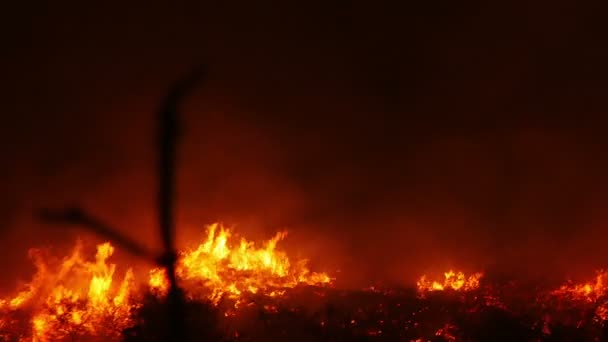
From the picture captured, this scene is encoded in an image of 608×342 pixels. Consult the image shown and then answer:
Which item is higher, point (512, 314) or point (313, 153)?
point (313, 153)

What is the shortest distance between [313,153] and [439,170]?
398cm

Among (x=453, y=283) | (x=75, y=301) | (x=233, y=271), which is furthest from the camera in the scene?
(x=453, y=283)

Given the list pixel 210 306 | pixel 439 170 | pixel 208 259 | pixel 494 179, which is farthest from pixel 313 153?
pixel 210 306

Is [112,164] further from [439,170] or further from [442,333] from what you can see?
[442,333]

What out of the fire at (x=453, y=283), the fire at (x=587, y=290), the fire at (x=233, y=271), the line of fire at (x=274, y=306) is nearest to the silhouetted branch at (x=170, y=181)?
the line of fire at (x=274, y=306)

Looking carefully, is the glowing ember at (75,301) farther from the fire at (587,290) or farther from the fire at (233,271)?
the fire at (587,290)

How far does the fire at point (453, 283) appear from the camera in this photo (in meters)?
12.1

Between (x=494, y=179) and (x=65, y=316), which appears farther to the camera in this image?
(x=494, y=179)

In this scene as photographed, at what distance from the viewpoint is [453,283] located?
40.9ft

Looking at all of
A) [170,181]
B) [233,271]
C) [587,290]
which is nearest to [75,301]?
[233,271]

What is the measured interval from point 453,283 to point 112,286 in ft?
22.0

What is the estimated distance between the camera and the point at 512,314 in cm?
1084

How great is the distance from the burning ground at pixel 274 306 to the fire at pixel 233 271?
2 centimetres

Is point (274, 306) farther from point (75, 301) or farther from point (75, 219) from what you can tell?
point (75, 219)
